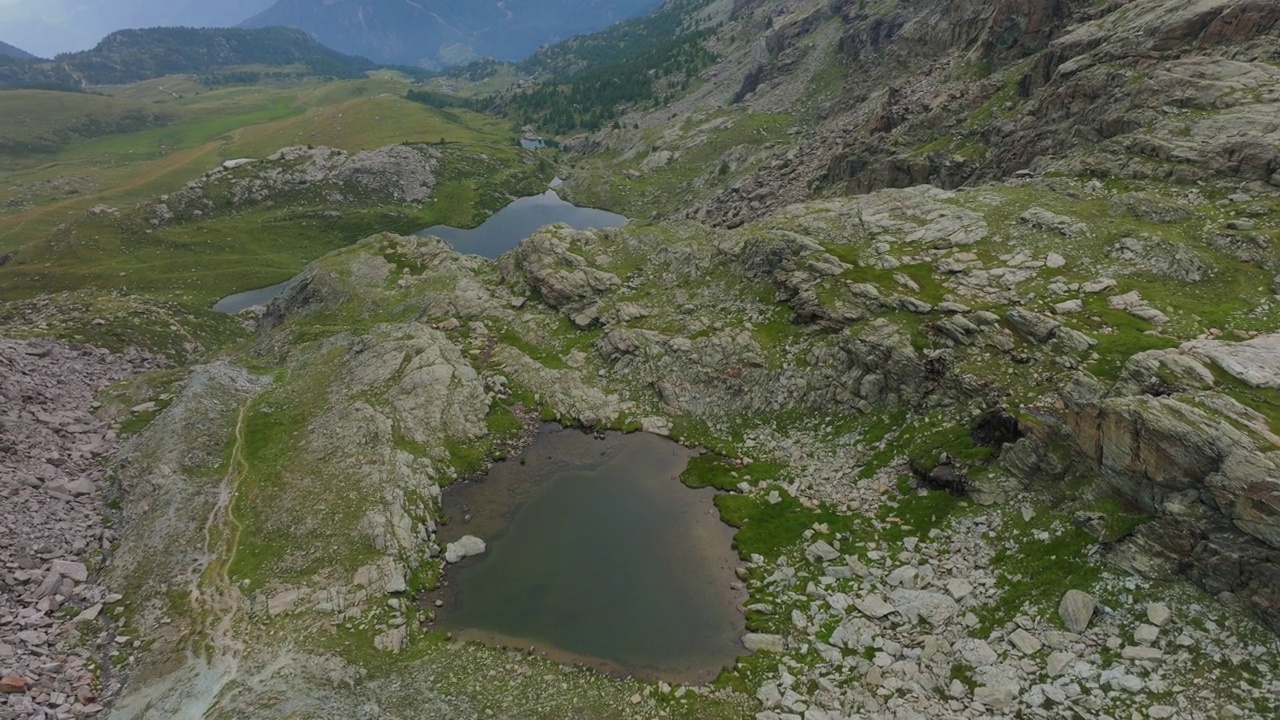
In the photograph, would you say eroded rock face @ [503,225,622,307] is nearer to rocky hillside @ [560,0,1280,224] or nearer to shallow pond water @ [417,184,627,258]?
rocky hillside @ [560,0,1280,224]

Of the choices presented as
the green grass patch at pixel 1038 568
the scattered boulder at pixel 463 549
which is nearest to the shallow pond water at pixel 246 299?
the scattered boulder at pixel 463 549

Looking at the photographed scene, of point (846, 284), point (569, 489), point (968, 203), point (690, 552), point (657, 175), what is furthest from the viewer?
point (657, 175)

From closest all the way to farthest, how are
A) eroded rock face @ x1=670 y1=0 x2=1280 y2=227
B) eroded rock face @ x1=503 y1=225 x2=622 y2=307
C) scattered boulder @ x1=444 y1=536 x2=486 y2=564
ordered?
scattered boulder @ x1=444 y1=536 x2=486 y2=564 < eroded rock face @ x1=670 y1=0 x2=1280 y2=227 < eroded rock face @ x1=503 y1=225 x2=622 y2=307

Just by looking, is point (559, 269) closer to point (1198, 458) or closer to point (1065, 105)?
point (1065, 105)

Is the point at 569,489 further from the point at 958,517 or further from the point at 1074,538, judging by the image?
the point at 1074,538

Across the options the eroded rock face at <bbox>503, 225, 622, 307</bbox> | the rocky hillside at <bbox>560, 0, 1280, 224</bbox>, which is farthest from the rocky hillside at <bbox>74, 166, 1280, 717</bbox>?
the rocky hillside at <bbox>560, 0, 1280, 224</bbox>

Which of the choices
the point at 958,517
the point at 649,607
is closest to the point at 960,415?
the point at 958,517

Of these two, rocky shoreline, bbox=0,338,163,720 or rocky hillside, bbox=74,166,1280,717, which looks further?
rocky shoreline, bbox=0,338,163,720
